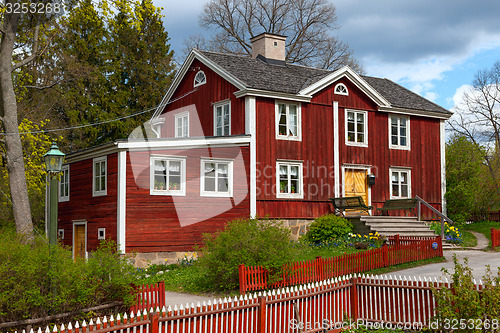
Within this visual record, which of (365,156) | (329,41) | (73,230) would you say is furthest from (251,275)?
(329,41)

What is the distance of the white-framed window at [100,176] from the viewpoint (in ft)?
69.2

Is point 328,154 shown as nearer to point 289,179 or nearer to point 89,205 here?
point 289,179

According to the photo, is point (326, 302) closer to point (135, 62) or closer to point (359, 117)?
point (359, 117)

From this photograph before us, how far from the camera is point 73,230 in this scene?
23609mm

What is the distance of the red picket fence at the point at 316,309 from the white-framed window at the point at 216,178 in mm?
11184

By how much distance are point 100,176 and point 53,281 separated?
13.0 meters

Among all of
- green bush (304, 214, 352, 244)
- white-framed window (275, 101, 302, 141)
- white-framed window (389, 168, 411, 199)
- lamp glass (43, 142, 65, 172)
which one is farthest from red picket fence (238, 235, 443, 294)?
white-framed window (389, 168, 411, 199)

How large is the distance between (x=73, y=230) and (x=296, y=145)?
10.2 m

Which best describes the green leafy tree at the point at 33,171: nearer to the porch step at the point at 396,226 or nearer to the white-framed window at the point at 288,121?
the white-framed window at the point at 288,121

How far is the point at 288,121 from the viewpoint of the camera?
80.4ft

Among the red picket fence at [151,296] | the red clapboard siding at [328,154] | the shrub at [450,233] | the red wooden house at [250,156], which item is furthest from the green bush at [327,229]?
the red picket fence at [151,296]

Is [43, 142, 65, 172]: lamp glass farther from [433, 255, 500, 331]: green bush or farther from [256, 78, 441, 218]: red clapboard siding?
[256, 78, 441, 218]: red clapboard siding

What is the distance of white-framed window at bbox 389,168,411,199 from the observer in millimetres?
27859

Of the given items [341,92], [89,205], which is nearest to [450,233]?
[341,92]
